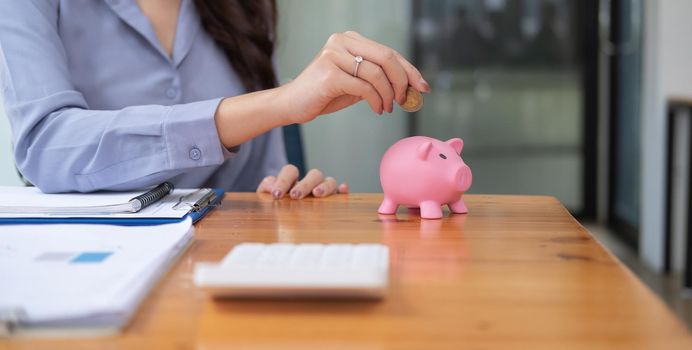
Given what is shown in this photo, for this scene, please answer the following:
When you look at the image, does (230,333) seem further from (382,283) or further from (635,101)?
(635,101)

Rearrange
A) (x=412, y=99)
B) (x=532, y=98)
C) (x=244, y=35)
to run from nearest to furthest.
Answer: (x=412, y=99) → (x=244, y=35) → (x=532, y=98)

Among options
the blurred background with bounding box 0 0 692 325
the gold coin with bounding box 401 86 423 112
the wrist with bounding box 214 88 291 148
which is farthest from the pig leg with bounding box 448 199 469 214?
the blurred background with bounding box 0 0 692 325

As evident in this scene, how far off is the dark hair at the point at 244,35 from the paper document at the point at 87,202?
41cm

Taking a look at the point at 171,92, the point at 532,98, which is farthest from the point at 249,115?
the point at 532,98

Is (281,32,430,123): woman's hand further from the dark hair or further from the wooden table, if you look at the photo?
the dark hair

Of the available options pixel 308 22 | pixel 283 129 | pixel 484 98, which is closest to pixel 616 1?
pixel 484 98

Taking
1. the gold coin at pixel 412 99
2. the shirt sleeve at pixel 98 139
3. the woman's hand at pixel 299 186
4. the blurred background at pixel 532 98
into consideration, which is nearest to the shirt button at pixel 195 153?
the shirt sleeve at pixel 98 139

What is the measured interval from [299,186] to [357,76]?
238mm

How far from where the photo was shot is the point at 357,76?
88 centimetres

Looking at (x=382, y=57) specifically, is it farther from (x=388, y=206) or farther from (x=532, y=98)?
(x=532, y=98)

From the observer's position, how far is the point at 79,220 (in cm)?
80

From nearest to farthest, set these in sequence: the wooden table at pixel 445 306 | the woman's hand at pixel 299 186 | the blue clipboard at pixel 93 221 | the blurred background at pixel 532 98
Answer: the wooden table at pixel 445 306, the blue clipboard at pixel 93 221, the woman's hand at pixel 299 186, the blurred background at pixel 532 98

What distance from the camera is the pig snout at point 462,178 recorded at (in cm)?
85

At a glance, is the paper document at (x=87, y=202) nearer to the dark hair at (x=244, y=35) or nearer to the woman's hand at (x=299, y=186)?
the woman's hand at (x=299, y=186)
